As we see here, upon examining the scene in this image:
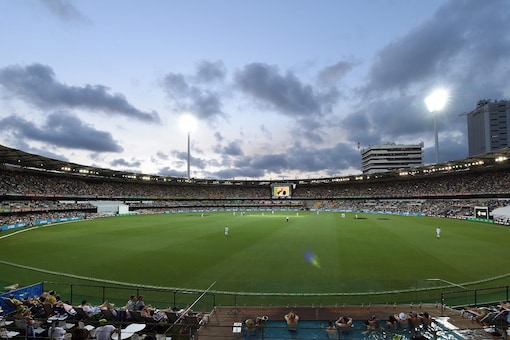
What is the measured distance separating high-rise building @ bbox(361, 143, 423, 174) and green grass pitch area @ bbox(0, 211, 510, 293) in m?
134

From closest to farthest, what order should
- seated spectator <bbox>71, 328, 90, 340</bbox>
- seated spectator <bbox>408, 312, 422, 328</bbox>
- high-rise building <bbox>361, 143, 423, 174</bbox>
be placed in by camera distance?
seated spectator <bbox>71, 328, 90, 340</bbox> → seated spectator <bbox>408, 312, 422, 328</bbox> → high-rise building <bbox>361, 143, 423, 174</bbox>

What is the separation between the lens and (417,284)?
43.0 ft

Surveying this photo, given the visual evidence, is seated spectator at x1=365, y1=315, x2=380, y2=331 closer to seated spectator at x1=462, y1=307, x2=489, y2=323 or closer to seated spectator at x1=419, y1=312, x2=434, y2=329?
seated spectator at x1=419, y1=312, x2=434, y2=329

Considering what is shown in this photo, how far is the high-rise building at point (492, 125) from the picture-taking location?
472ft

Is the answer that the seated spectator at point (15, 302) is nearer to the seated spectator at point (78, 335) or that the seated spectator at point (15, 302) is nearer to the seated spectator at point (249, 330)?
the seated spectator at point (249, 330)

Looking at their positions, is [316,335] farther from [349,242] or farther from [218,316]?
[349,242]

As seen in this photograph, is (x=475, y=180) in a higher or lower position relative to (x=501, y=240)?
higher

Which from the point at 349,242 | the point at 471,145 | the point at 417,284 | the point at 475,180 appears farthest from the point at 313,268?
the point at 471,145

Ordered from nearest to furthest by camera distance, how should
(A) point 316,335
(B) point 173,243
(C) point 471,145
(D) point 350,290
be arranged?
(A) point 316,335
(D) point 350,290
(B) point 173,243
(C) point 471,145

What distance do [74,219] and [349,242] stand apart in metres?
49.5

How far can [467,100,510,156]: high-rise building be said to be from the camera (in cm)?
14400

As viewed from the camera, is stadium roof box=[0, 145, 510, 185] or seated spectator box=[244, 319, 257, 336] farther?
stadium roof box=[0, 145, 510, 185]

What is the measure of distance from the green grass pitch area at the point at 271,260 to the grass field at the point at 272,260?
2.1 inches

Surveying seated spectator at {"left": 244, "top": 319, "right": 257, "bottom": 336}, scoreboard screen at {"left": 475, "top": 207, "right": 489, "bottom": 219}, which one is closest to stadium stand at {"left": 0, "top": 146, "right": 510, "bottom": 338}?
scoreboard screen at {"left": 475, "top": 207, "right": 489, "bottom": 219}
